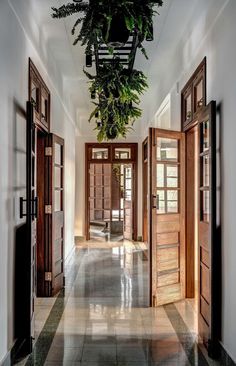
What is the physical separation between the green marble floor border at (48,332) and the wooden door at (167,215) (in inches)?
46.9

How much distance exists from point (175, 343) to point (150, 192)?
1.86m

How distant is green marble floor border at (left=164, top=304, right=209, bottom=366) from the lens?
3.46 meters

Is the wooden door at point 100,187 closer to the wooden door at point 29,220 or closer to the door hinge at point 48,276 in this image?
the door hinge at point 48,276

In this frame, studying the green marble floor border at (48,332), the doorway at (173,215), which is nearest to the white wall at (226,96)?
the doorway at (173,215)

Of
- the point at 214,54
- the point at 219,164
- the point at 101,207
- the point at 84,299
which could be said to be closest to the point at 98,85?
the point at 214,54

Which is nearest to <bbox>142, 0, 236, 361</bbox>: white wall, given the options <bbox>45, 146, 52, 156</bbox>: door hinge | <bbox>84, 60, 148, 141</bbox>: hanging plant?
<bbox>84, 60, 148, 141</bbox>: hanging plant

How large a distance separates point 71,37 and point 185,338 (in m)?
4.00

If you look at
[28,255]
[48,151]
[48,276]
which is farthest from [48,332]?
[48,151]

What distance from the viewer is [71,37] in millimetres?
5441

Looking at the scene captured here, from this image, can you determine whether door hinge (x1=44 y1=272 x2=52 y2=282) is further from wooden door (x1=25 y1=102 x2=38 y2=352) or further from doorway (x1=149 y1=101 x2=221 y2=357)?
wooden door (x1=25 y1=102 x2=38 y2=352)

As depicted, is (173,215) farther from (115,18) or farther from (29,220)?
(115,18)

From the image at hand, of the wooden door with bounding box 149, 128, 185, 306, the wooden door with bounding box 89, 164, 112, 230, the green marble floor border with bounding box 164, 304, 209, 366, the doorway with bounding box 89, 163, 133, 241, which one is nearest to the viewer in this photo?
the green marble floor border with bounding box 164, 304, 209, 366

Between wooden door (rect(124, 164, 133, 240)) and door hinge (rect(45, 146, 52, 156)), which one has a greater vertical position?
door hinge (rect(45, 146, 52, 156))

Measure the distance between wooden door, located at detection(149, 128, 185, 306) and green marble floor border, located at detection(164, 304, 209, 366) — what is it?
0.31 metres
